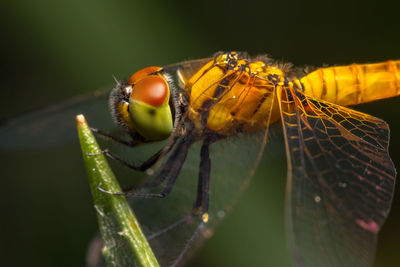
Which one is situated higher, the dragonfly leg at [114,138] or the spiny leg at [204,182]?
the dragonfly leg at [114,138]

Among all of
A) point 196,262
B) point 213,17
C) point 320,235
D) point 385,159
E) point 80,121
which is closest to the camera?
point 80,121

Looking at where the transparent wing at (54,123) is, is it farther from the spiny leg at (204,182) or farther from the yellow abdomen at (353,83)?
the yellow abdomen at (353,83)

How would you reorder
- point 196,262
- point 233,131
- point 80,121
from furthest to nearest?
point 196,262, point 233,131, point 80,121

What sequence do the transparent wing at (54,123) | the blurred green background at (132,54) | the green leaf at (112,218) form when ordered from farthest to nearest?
the blurred green background at (132,54) < the transparent wing at (54,123) < the green leaf at (112,218)

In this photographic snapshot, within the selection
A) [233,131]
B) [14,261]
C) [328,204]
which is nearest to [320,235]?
[328,204]

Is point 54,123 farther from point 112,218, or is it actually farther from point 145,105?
point 112,218

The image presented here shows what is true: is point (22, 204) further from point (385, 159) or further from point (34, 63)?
point (385, 159)

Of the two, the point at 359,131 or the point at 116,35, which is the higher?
the point at 116,35

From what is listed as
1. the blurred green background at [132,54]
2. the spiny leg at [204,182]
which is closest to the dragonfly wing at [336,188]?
the spiny leg at [204,182]

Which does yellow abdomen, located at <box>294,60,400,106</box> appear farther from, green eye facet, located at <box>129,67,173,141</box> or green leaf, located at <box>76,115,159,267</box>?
green leaf, located at <box>76,115,159,267</box>
